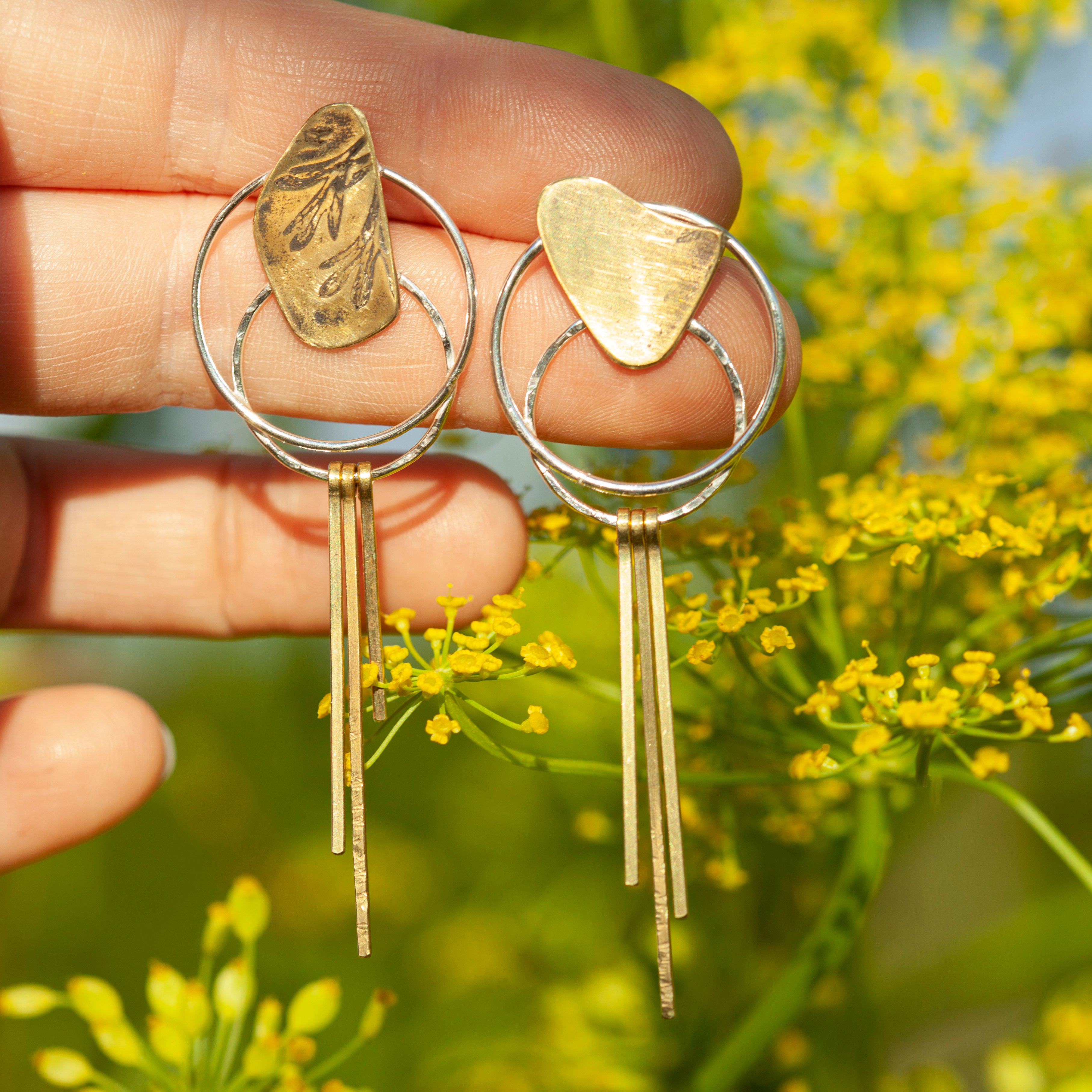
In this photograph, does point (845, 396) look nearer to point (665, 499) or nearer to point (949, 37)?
point (665, 499)

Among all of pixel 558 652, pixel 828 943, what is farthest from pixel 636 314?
pixel 828 943

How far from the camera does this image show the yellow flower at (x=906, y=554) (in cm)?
58

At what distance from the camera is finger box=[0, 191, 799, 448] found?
68cm

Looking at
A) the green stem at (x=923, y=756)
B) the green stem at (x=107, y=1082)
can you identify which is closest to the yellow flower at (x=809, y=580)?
the green stem at (x=923, y=756)

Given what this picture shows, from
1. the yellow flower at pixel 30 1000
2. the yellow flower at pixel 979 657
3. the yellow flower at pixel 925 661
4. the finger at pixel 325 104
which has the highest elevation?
the finger at pixel 325 104

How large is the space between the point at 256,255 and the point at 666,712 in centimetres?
51

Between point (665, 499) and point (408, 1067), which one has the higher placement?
point (665, 499)

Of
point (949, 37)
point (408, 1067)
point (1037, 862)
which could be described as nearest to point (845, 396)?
point (949, 37)

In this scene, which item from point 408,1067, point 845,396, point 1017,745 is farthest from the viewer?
point 1017,745

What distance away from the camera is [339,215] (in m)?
0.68

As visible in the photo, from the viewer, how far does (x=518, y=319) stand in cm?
70

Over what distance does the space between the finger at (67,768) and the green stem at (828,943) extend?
0.59 metres

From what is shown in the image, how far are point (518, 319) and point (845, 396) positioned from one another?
32 centimetres

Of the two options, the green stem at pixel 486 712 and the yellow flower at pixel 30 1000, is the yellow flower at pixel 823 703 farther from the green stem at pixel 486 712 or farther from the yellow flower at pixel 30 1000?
the yellow flower at pixel 30 1000
